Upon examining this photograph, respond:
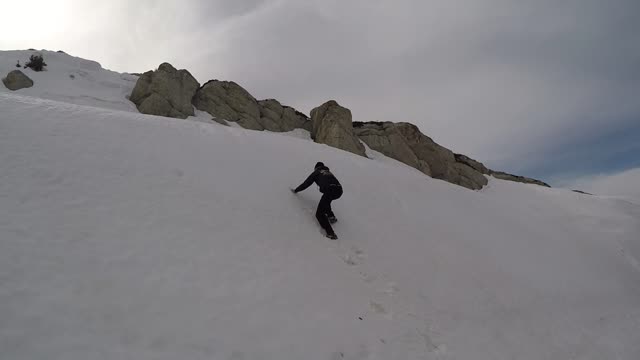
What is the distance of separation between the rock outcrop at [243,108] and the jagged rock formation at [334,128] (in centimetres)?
344

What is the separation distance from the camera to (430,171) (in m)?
39.7

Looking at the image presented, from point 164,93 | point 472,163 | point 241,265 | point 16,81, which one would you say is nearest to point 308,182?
point 241,265

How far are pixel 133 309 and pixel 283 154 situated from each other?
10.2 metres

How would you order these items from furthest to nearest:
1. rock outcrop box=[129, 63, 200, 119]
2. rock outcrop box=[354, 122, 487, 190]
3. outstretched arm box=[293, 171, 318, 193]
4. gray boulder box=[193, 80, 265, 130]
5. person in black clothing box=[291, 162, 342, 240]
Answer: rock outcrop box=[354, 122, 487, 190] → gray boulder box=[193, 80, 265, 130] → rock outcrop box=[129, 63, 200, 119] → outstretched arm box=[293, 171, 318, 193] → person in black clothing box=[291, 162, 342, 240]

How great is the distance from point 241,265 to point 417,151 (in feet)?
119

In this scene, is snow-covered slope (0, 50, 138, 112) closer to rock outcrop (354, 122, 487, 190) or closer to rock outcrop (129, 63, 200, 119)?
rock outcrop (129, 63, 200, 119)

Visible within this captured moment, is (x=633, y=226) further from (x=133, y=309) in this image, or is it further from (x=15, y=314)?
(x=15, y=314)

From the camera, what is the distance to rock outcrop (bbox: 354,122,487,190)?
38.2 m

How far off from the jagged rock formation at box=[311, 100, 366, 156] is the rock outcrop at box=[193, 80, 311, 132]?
3436mm

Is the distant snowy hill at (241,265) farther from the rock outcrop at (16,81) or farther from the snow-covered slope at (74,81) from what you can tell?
the rock outcrop at (16,81)

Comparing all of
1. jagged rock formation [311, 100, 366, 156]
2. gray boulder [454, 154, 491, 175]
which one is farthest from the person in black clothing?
gray boulder [454, 154, 491, 175]

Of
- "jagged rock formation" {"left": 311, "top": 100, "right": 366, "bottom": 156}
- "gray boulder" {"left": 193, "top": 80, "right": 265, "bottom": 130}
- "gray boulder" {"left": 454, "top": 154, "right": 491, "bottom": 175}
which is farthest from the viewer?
"gray boulder" {"left": 454, "top": 154, "right": 491, "bottom": 175}

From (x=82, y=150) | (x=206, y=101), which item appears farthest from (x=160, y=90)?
(x=82, y=150)

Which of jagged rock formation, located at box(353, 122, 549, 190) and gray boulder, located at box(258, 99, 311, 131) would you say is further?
gray boulder, located at box(258, 99, 311, 131)
